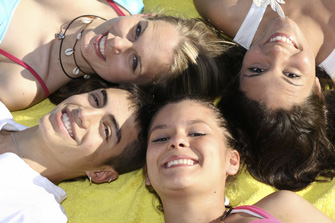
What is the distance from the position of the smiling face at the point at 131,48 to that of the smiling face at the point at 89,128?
0.21 meters

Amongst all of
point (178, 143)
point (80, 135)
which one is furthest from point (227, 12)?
point (80, 135)

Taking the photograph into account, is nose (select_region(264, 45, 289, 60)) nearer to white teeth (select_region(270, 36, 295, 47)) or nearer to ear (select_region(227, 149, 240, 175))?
white teeth (select_region(270, 36, 295, 47))

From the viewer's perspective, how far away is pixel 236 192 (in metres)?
2.72

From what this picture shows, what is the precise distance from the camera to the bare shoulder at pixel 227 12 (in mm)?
3039

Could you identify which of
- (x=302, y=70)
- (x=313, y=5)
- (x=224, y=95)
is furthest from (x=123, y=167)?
(x=313, y=5)

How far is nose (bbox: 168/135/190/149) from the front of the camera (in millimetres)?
2184

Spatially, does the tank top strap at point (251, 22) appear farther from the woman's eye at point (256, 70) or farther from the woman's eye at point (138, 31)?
the woman's eye at point (138, 31)

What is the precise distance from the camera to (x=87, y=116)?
92.4 inches

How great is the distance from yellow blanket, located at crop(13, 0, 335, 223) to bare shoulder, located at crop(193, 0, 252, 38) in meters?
1.00

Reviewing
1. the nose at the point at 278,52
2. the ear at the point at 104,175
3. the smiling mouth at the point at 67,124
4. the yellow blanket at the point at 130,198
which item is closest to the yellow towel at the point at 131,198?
the yellow blanket at the point at 130,198

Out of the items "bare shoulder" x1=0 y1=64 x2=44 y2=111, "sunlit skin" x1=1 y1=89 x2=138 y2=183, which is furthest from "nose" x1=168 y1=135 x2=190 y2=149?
"bare shoulder" x1=0 y1=64 x2=44 y2=111

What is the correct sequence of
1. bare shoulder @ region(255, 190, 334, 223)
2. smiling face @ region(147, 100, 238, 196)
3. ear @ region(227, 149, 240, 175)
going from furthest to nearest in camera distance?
ear @ region(227, 149, 240, 175), bare shoulder @ region(255, 190, 334, 223), smiling face @ region(147, 100, 238, 196)

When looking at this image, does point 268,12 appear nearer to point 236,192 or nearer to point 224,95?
point 224,95

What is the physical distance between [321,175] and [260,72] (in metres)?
0.75
